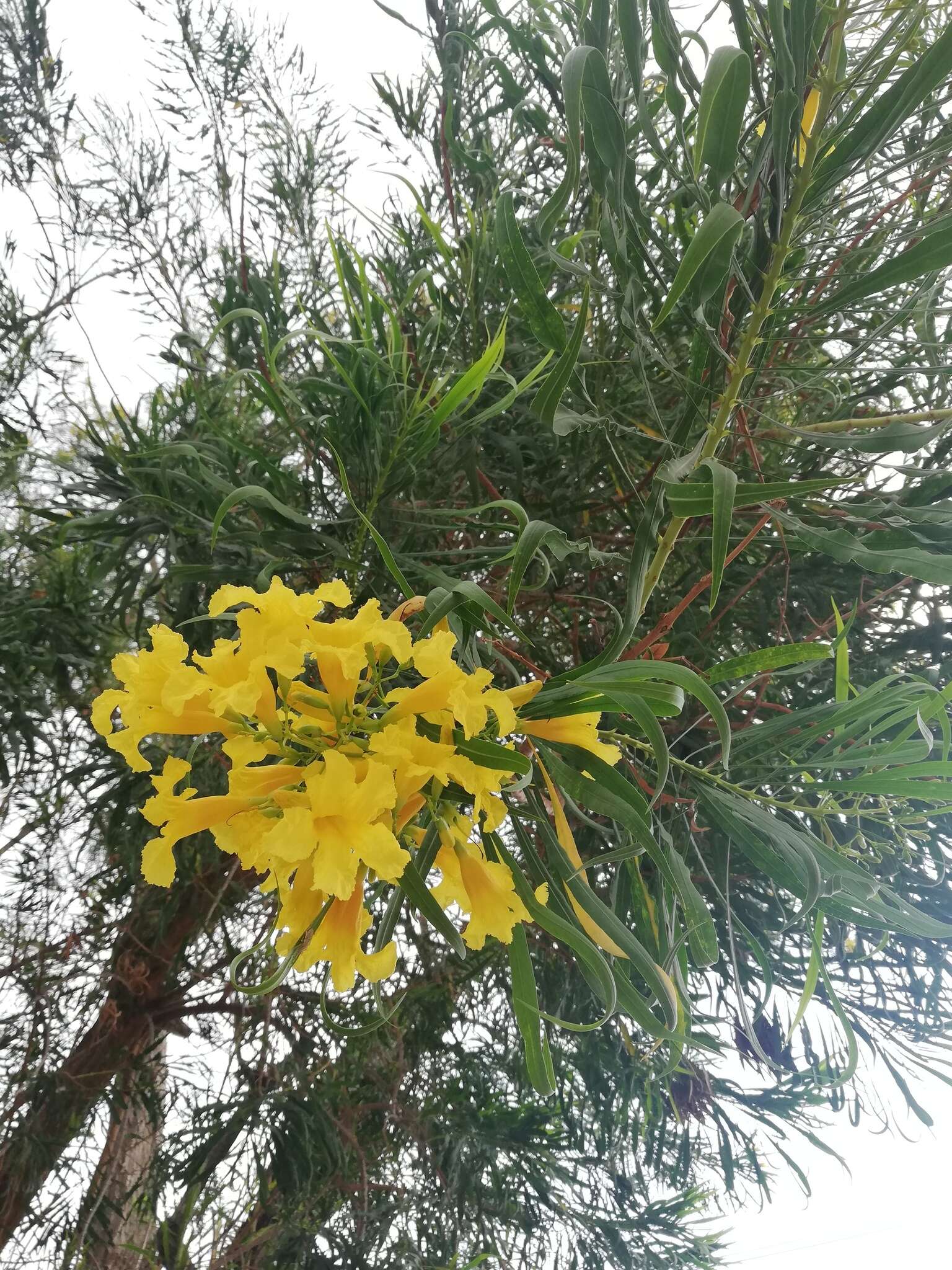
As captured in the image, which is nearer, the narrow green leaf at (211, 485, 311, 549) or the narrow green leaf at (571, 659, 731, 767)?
the narrow green leaf at (571, 659, 731, 767)

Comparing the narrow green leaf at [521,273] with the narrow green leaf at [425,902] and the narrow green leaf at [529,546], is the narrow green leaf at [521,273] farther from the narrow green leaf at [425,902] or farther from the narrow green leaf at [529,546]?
the narrow green leaf at [425,902]

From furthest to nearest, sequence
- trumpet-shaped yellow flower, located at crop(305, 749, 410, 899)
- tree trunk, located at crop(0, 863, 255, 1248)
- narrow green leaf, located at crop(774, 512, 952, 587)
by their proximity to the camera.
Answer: tree trunk, located at crop(0, 863, 255, 1248), narrow green leaf, located at crop(774, 512, 952, 587), trumpet-shaped yellow flower, located at crop(305, 749, 410, 899)

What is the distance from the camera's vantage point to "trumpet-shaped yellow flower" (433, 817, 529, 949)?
1.11 feet

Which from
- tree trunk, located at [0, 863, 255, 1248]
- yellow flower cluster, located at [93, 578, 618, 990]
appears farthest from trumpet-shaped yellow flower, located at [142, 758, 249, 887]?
tree trunk, located at [0, 863, 255, 1248]

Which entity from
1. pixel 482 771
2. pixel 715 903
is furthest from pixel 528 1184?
pixel 482 771

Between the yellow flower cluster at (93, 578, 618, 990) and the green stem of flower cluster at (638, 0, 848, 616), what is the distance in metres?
0.13

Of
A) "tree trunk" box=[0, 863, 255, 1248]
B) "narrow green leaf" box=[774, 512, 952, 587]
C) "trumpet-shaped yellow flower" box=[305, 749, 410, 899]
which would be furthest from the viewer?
"tree trunk" box=[0, 863, 255, 1248]

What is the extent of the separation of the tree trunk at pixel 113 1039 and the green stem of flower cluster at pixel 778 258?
0.62 metres

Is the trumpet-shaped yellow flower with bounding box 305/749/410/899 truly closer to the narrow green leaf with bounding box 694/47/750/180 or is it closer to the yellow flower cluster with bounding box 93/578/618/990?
the yellow flower cluster with bounding box 93/578/618/990

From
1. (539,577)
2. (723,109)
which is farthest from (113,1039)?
(723,109)

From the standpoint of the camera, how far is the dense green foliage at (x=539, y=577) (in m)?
0.41

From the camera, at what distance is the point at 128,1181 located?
3.36ft

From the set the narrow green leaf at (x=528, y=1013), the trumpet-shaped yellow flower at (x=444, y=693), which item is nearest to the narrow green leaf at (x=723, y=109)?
the trumpet-shaped yellow flower at (x=444, y=693)

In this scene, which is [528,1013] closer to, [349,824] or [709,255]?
[349,824]
